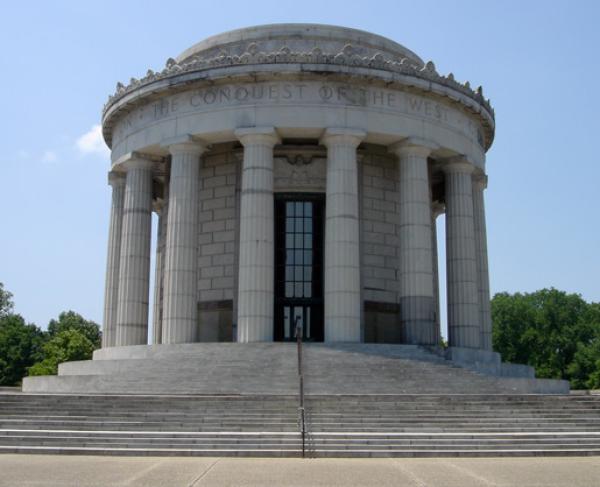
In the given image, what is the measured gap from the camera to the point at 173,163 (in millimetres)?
36969

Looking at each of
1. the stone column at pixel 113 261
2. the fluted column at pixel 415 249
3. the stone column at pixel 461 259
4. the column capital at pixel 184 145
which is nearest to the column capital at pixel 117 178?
the stone column at pixel 113 261

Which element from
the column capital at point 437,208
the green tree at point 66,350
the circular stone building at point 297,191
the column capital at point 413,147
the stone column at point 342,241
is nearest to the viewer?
the stone column at point 342,241

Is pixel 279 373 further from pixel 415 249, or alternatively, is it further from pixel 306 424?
pixel 415 249

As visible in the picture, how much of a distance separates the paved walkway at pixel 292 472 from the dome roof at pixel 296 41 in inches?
1006

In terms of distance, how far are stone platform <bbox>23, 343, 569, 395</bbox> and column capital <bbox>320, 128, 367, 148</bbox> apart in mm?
9482

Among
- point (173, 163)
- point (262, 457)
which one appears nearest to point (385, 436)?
point (262, 457)

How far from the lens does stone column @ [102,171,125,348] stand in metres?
41.4

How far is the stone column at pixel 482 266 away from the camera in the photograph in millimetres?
41531

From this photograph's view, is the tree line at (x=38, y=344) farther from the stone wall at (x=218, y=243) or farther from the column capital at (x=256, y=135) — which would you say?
the column capital at (x=256, y=135)

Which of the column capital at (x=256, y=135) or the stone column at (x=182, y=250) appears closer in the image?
the column capital at (x=256, y=135)

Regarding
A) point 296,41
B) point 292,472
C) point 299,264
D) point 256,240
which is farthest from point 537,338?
point 292,472

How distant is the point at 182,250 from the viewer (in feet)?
117

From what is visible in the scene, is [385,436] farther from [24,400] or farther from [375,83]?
[375,83]

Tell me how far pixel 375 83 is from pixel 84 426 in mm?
21419
